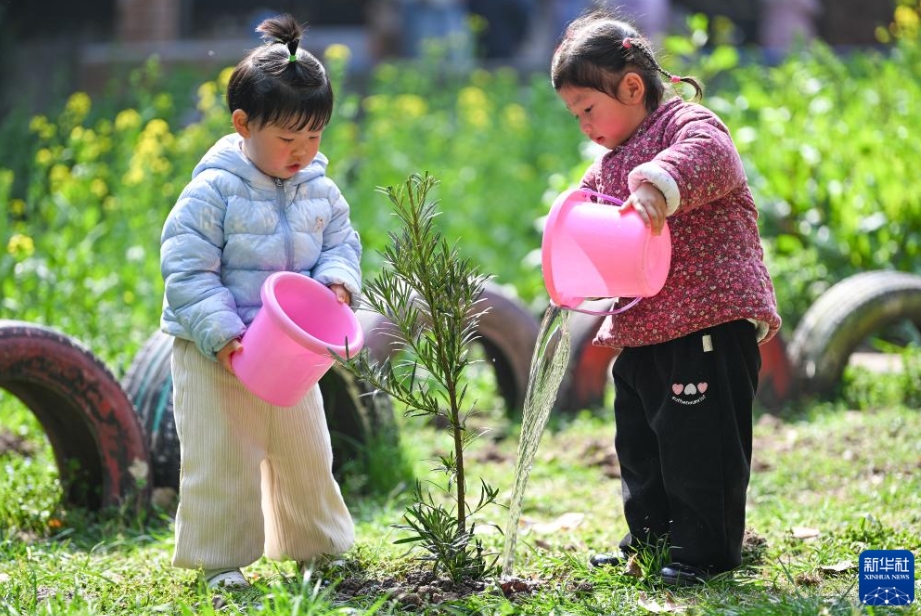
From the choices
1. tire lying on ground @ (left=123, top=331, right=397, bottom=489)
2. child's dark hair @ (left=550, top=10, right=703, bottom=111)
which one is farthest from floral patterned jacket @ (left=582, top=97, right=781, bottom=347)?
tire lying on ground @ (left=123, top=331, right=397, bottom=489)

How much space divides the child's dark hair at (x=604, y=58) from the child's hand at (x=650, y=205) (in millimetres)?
363

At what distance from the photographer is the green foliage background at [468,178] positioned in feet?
17.7

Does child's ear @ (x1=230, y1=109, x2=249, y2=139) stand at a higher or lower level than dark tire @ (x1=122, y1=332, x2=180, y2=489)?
higher

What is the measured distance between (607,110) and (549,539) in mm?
1368

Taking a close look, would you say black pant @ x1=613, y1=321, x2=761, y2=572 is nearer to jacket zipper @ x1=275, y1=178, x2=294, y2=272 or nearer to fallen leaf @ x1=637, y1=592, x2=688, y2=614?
fallen leaf @ x1=637, y1=592, x2=688, y2=614

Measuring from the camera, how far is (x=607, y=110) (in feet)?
9.68

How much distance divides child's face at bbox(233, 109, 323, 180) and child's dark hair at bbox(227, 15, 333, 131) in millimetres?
18

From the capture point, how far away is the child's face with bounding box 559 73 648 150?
2930mm

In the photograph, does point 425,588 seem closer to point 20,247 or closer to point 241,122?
point 241,122

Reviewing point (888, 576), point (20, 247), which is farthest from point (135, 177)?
point (888, 576)

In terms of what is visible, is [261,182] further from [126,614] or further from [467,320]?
[126,614]

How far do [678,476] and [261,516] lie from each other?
1.06 m

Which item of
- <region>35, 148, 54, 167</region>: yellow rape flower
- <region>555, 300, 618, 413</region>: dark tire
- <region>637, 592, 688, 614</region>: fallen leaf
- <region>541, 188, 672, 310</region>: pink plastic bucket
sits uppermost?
<region>35, 148, 54, 167</region>: yellow rape flower

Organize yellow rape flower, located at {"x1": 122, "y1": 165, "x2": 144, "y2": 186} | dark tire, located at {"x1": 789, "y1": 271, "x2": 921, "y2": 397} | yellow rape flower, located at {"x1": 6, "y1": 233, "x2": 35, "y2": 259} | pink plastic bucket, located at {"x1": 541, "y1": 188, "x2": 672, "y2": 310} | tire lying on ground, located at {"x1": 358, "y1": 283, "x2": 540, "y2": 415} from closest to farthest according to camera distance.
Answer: pink plastic bucket, located at {"x1": 541, "y1": 188, "x2": 672, "y2": 310} < yellow rape flower, located at {"x1": 6, "y1": 233, "x2": 35, "y2": 259} < tire lying on ground, located at {"x1": 358, "y1": 283, "x2": 540, "y2": 415} < dark tire, located at {"x1": 789, "y1": 271, "x2": 921, "y2": 397} < yellow rape flower, located at {"x1": 122, "y1": 165, "x2": 144, "y2": 186}
